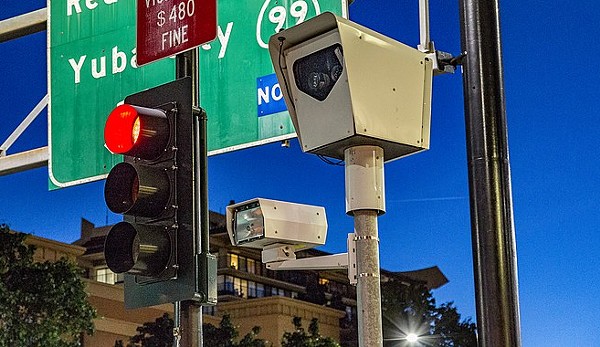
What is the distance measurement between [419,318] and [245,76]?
4927cm

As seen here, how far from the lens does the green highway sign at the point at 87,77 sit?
24.9 feet

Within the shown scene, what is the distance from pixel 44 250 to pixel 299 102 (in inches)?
1905

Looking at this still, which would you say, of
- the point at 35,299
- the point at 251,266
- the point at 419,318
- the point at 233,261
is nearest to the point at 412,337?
the point at 419,318

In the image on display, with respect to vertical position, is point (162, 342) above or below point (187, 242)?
above

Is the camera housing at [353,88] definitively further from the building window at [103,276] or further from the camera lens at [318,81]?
the building window at [103,276]

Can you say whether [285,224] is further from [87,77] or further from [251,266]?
[251,266]

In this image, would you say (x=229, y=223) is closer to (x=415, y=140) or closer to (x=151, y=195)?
(x=151, y=195)

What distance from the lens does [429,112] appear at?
4.66m

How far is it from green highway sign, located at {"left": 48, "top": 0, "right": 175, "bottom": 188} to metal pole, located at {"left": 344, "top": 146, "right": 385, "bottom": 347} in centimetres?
320

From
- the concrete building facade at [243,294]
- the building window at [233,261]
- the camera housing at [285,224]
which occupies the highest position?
the building window at [233,261]

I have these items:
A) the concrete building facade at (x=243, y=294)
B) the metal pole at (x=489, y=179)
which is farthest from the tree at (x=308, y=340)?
the metal pole at (x=489, y=179)

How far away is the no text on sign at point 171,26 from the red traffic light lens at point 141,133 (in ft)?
1.45

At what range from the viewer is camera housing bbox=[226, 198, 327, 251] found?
5.31m

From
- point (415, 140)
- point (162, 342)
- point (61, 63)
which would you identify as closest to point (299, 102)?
point (415, 140)
